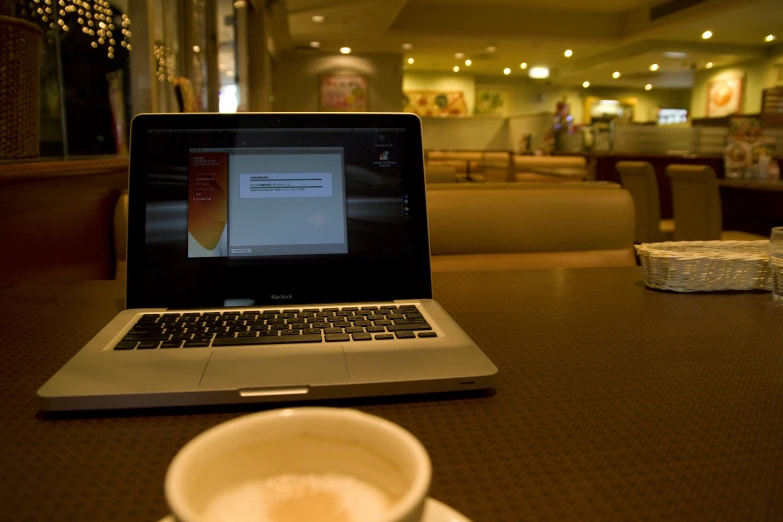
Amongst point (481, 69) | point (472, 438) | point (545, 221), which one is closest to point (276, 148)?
point (472, 438)

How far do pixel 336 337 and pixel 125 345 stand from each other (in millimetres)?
185

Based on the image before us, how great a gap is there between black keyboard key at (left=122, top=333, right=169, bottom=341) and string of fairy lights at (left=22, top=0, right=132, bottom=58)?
1.14 m

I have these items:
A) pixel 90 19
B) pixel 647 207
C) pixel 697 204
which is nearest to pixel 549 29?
pixel 647 207

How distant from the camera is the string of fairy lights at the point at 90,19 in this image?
145 cm

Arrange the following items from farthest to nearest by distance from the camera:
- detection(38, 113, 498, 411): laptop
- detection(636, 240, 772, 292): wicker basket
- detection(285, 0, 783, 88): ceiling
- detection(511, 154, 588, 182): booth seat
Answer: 1. detection(285, 0, 783, 88): ceiling
2. detection(511, 154, 588, 182): booth seat
3. detection(636, 240, 772, 292): wicker basket
4. detection(38, 113, 498, 411): laptop

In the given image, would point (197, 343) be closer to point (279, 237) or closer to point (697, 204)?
point (279, 237)

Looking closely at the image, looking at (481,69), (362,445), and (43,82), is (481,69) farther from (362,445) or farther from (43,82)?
(362,445)

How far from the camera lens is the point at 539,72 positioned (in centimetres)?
1030

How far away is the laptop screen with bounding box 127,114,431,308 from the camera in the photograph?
0.65 meters

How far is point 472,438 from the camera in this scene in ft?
1.27

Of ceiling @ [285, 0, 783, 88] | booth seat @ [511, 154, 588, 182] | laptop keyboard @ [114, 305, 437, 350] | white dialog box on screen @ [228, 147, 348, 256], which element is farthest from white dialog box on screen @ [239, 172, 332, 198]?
ceiling @ [285, 0, 783, 88]

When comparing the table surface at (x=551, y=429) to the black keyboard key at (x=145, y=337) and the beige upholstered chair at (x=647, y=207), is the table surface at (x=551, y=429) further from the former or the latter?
the beige upholstered chair at (x=647, y=207)

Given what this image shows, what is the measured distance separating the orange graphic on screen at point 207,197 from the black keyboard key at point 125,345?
175mm

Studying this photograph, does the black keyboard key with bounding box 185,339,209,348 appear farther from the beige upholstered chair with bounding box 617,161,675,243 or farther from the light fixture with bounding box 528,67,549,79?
the light fixture with bounding box 528,67,549,79
